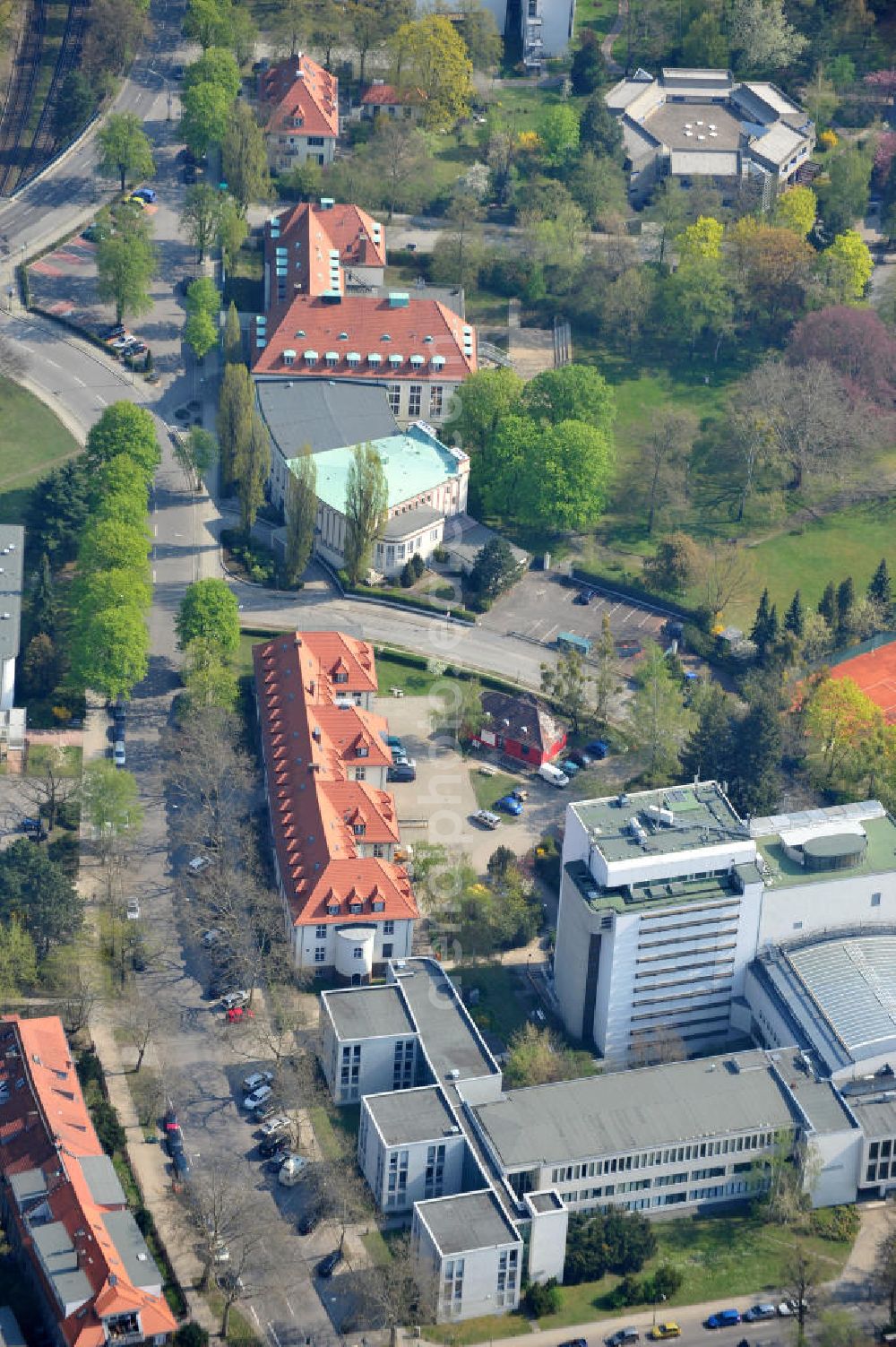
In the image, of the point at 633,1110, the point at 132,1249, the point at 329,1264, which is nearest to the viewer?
the point at 132,1249

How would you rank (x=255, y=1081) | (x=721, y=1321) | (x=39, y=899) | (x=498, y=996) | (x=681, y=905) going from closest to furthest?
(x=721, y=1321) < (x=255, y=1081) < (x=681, y=905) < (x=39, y=899) < (x=498, y=996)

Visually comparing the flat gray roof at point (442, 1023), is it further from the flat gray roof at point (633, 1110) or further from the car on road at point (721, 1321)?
the car on road at point (721, 1321)

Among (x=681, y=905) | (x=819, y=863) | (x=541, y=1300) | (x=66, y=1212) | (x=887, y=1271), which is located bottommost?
(x=541, y=1300)

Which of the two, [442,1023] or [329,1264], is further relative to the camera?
[442,1023]

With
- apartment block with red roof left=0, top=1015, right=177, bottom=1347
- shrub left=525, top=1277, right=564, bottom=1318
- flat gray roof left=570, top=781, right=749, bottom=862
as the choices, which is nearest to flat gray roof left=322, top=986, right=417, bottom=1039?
flat gray roof left=570, top=781, right=749, bottom=862

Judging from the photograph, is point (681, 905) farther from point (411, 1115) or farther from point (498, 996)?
point (411, 1115)

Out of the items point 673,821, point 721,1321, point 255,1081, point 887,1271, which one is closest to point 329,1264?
point 255,1081

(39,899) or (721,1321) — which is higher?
(39,899)
